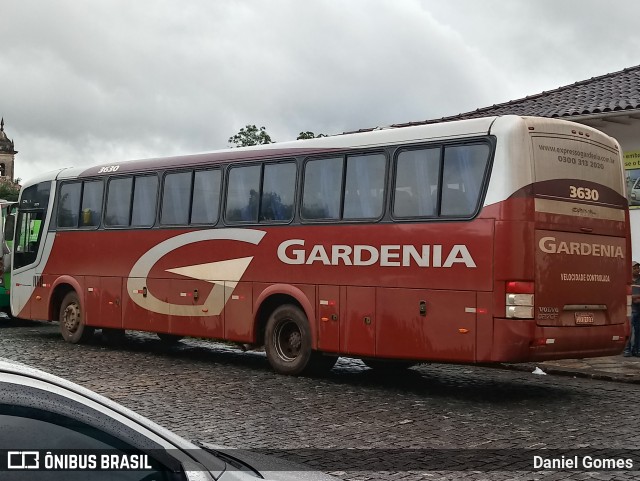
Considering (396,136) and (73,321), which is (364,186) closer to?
(396,136)

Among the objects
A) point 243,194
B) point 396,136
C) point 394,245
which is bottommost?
point 394,245

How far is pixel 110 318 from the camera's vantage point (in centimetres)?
1744

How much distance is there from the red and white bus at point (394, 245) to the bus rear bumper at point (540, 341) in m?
0.02

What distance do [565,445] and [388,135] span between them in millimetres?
5342

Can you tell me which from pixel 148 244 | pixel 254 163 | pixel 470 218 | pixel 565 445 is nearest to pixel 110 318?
pixel 148 244

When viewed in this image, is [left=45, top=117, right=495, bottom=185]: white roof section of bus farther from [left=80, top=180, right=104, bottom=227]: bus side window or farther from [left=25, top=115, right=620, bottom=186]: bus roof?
[left=80, top=180, right=104, bottom=227]: bus side window

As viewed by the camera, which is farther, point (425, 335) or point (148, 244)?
point (148, 244)

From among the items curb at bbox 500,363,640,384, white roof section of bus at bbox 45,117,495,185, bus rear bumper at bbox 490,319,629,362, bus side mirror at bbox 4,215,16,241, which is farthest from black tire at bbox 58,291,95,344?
bus rear bumper at bbox 490,319,629,362

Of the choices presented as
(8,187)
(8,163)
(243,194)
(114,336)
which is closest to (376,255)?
(243,194)

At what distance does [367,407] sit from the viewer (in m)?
11.1

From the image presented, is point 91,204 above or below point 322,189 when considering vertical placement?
above

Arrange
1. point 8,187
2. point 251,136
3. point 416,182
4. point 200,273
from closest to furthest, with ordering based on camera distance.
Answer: point 416,182
point 200,273
point 251,136
point 8,187

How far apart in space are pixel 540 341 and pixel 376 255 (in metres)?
2.52

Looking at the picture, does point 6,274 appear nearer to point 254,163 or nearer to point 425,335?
point 254,163
